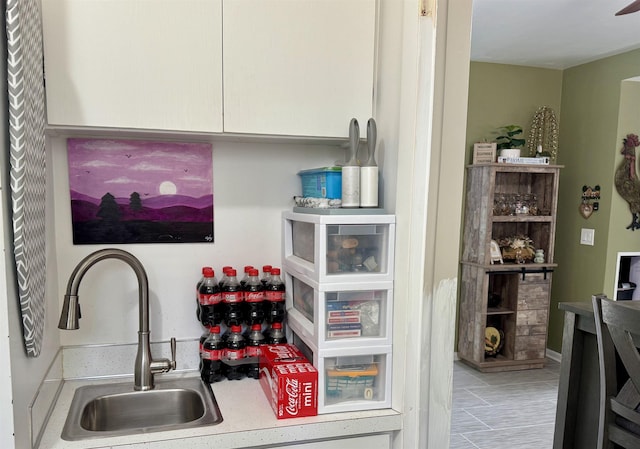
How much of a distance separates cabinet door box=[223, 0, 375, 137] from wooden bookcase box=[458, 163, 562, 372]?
2527 millimetres

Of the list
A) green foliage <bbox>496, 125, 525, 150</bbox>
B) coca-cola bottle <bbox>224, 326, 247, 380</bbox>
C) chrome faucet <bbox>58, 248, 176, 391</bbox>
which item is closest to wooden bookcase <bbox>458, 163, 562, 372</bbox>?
green foliage <bbox>496, 125, 525, 150</bbox>

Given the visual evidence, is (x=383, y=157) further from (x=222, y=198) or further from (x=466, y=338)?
(x=466, y=338)

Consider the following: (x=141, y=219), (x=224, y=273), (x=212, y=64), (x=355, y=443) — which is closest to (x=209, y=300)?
(x=224, y=273)

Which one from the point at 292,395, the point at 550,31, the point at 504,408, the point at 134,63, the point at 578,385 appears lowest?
the point at 504,408

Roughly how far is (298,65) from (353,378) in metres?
1.00

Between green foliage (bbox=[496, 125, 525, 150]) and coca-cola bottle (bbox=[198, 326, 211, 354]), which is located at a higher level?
green foliage (bbox=[496, 125, 525, 150])

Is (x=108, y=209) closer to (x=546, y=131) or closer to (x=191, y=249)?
(x=191, y=249)

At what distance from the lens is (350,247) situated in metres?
1.49

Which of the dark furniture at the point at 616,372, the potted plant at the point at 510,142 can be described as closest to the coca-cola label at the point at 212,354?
the dark furniture at the point at 616,372

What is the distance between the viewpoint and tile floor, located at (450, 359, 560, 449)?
9.34 ft

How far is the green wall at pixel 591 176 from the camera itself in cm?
377

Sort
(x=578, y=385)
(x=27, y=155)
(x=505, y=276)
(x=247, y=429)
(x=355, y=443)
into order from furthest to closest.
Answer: (x=505, y=276)
(x=578, y=385)
(x=355, y=443)
(x=247, y=429)
(x=27, y=155)

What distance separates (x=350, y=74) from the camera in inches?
61.2

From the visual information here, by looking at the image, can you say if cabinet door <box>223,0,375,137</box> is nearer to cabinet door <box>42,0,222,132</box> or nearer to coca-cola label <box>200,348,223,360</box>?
cabinet door <box>42,0,222,132</box>
